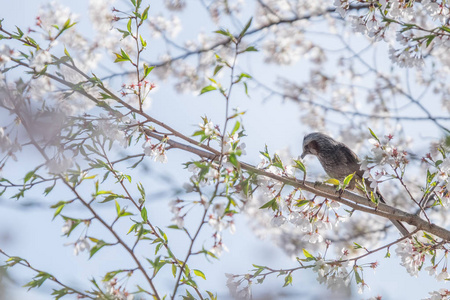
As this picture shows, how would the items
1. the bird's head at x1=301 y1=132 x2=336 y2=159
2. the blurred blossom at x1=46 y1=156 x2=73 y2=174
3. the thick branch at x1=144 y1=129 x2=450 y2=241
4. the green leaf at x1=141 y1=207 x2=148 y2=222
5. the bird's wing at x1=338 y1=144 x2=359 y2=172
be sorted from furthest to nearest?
the bird's head at x1=301 y1=132 x2=336 y2=159 < the bird's wing at x1=338 y1=144 x2=359 y2=172 < the thick branch at x1=144 y1=129 x2=450 y2=241 < the green leaf at x1=141 y1=207 x2=148 y2=222 < the blurred blossom at x1=46 y1=156 x2=73 y2=174

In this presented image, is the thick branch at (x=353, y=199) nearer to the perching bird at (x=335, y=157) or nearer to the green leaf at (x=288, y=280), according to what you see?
the green leaf at (x=288, y=280)

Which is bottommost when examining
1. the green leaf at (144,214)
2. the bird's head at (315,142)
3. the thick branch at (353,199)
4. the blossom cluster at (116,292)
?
the blossom cluster at (116,292)

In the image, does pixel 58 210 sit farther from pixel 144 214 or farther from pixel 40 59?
pixel 40 59

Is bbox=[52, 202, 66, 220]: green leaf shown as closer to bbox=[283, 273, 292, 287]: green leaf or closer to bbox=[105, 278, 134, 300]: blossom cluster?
bbox=[105, 278, 134, 300]: blossom cluster

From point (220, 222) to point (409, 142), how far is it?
25.7 feet

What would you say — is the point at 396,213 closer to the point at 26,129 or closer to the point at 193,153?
the point at 193,153

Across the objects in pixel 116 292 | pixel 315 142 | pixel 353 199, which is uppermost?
pixel 315 142

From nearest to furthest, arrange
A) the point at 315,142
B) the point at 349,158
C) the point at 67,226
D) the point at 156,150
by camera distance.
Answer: the point at 67,226 → the point at 156,150 → the point at 349,158 → the point at 315,142

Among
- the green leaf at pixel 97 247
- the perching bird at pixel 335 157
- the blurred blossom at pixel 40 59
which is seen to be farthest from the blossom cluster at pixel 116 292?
the perching bird at pixel 335 157

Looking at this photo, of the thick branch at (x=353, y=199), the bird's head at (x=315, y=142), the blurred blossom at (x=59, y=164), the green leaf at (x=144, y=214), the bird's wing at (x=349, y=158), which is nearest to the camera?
the blurred blossom at (x=59, y=164)

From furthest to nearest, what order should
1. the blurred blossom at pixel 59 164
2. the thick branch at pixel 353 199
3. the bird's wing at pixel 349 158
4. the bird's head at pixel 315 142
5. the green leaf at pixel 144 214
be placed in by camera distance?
1. the bird's head at pixel 315 142
2. the bird's wing at pixel 349 158
3. the thick branch at pixel 353 199
4. the green leaf at pixel 144 214
5. the blurred blossom at pixel 59 164

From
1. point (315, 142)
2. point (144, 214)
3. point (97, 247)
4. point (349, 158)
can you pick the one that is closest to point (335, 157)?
point (349, 158)

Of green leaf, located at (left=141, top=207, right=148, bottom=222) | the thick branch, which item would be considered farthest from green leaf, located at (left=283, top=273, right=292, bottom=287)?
green leaf, located at (left=141, top=207, right=148, bottom=222)

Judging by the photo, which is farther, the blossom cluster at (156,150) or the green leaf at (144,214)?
the blossom cluster at (156,150)
